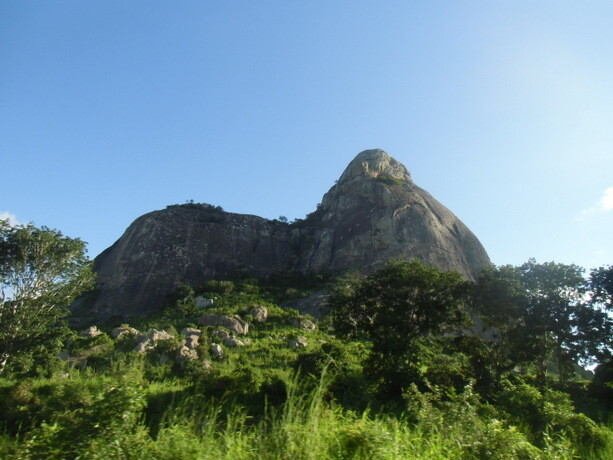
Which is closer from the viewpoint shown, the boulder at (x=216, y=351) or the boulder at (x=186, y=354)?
the boulder at (x=186, y=354)

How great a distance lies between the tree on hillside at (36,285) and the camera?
1870cm

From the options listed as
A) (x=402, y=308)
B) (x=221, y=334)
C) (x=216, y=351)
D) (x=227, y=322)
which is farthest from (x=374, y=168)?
(x=216, y=351)

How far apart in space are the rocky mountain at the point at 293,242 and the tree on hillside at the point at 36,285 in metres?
18.4

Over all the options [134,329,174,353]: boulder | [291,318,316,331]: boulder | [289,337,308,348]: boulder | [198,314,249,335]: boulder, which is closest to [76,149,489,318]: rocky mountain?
[291,318,316,331]: boulder

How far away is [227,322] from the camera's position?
27.1 metres

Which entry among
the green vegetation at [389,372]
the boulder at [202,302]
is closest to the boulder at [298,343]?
the green vegetation at [389,372]

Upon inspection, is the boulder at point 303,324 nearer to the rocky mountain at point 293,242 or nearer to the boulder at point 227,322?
the boulder at point 227,322

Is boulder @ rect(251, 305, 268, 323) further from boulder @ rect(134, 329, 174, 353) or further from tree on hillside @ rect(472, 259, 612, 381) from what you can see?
tree on hillside @ rect(472, 259, 612, 381)

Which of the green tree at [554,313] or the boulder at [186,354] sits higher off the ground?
the green tree at [554,313]

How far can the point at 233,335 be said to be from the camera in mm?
25250

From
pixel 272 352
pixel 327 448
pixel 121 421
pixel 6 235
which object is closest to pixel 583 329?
pixel 272 352

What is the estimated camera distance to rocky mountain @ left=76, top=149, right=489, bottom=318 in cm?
4291

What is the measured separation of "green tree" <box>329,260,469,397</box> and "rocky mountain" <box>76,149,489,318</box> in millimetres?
21469

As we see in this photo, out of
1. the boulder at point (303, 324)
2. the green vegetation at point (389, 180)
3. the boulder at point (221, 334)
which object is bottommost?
the boulder at point (221, 334)
